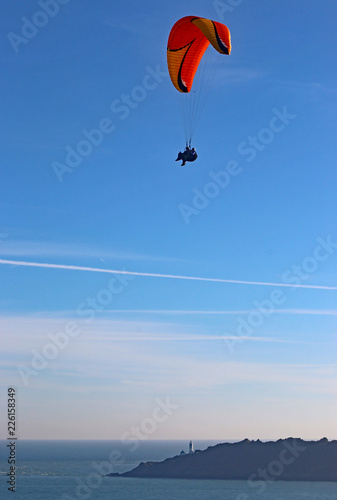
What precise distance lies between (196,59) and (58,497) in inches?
3627

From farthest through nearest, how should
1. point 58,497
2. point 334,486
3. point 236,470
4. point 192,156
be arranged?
point 236,470
point 334,486
point 58,497
point 192,156

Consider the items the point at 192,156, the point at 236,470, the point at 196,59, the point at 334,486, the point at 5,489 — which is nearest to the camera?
the point at 192,156

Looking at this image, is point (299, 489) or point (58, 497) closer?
point (58, 497)

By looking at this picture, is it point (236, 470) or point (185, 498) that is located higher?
point (236, 470)

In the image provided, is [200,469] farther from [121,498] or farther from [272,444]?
[121,498]

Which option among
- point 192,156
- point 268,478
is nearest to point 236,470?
point 268,478

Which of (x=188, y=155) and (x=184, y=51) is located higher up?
(x=184, y=51)

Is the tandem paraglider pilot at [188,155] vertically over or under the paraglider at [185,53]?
under

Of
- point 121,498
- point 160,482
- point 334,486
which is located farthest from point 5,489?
point 334,486

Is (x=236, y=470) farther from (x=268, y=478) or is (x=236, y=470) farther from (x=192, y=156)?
(x=192, y=156)

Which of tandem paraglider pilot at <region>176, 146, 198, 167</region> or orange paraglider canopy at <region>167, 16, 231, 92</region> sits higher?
orange paraglider canopy at <region>167, 16, 231, 92</region>

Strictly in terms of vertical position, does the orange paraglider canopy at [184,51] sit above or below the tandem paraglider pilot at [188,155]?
above

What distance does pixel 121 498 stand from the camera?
111375 mm

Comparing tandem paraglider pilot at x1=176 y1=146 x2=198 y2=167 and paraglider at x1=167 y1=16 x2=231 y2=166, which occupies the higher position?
paraglider at x1=167 y1=16 x2=231 y2=166
